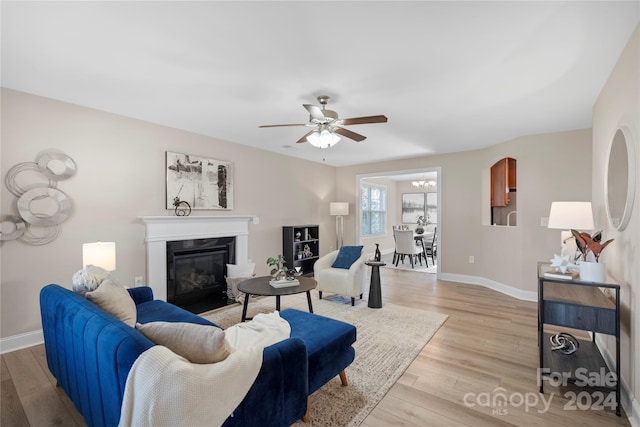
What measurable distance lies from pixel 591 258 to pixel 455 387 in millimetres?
1468

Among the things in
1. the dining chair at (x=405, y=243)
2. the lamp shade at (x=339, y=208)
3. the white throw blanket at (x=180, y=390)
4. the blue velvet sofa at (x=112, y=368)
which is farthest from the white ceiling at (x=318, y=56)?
the dining chair at (x=405, y=243)

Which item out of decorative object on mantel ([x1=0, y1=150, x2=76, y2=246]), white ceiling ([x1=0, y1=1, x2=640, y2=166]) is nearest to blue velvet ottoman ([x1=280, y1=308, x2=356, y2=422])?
white ceiling ([x1=0, y1=1, x2=640, y2=166])

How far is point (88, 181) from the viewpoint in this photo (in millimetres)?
3191

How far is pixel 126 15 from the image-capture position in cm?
177

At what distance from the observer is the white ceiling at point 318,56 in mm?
1745

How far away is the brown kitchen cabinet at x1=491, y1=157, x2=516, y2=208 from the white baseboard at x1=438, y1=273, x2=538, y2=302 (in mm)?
1382

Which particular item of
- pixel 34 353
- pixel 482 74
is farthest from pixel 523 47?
pixel 34 353

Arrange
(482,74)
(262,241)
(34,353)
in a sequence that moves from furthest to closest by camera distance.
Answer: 1. (262,241)
2. (34,353)
3. (482,74)

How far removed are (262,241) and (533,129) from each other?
4.47 meters

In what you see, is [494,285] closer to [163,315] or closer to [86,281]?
[163,315]

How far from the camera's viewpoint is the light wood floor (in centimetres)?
186

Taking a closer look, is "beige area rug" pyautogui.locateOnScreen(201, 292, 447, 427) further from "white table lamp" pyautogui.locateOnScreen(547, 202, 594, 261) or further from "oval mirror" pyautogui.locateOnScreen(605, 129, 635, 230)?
"oval mirror" pyautogui.locateOnScreen(605, 129, 635, 230)

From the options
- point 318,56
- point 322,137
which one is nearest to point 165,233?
point 322,137

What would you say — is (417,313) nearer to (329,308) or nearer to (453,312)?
(453,312)
